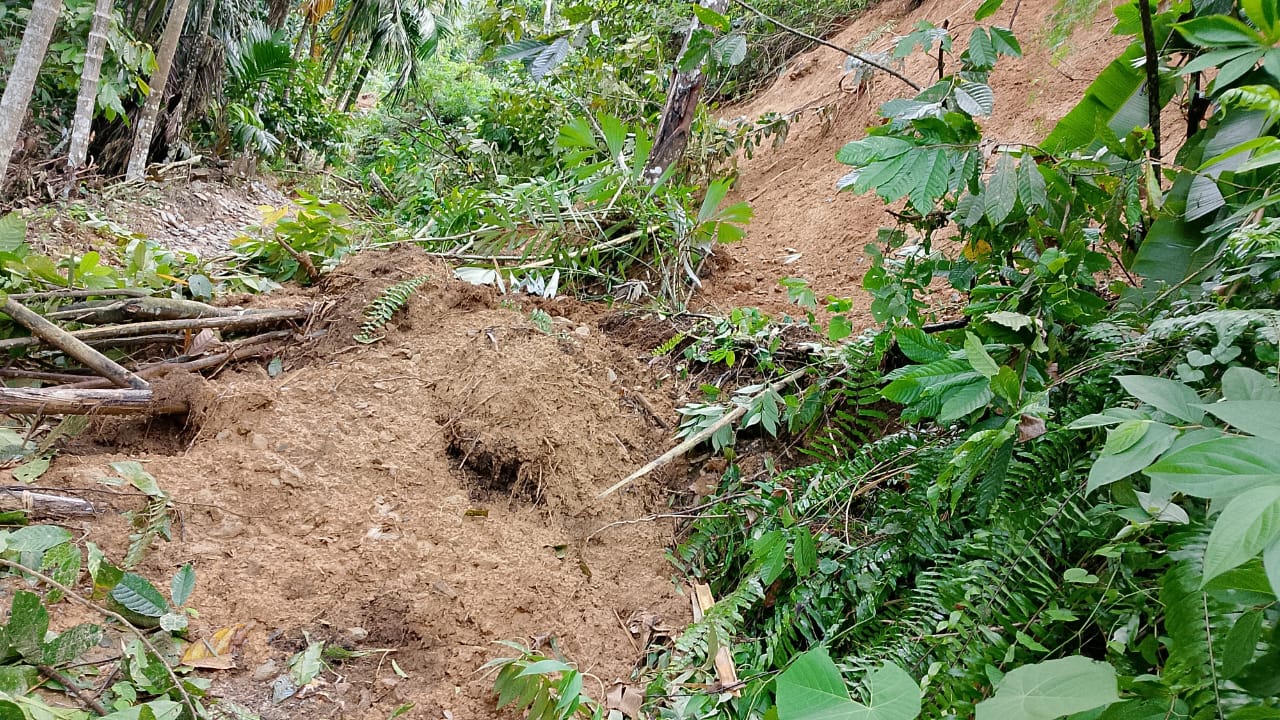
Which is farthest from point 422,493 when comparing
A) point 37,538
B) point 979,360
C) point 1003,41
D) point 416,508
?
point 1003,41

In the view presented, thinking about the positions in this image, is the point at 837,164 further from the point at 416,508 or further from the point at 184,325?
the point at 184,325

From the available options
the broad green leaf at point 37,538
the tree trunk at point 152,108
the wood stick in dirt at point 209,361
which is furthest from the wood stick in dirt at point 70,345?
the tree trunk at point 152,108

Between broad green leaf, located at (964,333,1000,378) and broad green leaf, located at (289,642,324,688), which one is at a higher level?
broad green leaf, located at (964,333,1000,378)

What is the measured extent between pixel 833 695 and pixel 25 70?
5308 mm

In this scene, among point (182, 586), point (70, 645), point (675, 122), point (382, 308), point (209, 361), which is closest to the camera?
point (70, 645)

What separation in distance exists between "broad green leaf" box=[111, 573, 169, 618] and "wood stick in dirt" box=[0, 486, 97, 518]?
368 mm

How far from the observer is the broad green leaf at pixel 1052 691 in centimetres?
64

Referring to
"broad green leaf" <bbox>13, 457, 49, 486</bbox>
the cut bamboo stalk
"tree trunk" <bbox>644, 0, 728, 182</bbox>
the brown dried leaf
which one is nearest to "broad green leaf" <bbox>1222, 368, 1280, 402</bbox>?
the brown dried leaf

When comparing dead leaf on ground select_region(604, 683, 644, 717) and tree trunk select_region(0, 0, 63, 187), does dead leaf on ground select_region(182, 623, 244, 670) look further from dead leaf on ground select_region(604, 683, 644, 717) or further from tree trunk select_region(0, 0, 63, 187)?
tree trunk select_region(0, 0, 63, 187)

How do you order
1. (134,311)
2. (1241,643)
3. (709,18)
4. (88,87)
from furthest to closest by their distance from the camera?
1. (88,87)
2. (134,311)
3. (709,18)
4. (1241,643)

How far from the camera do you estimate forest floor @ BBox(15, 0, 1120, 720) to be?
1463mm

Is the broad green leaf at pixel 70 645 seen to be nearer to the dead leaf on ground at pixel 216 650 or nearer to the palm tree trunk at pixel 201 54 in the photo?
the dead leaf on ground at pixel 216 650

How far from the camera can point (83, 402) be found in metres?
1.83

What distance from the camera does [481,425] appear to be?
2035 millimetres
